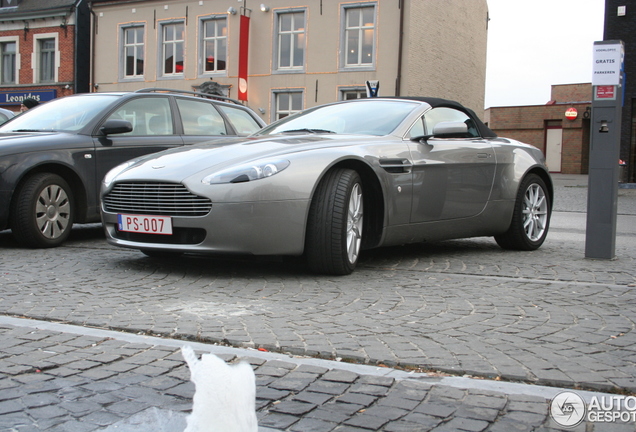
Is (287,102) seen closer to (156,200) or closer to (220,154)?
(220,154)

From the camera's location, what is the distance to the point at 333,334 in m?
3.64

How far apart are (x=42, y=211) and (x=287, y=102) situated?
2206 cm

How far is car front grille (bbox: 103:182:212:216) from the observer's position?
16.6 ft

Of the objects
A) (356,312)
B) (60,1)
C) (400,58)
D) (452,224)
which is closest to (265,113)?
(400,58)

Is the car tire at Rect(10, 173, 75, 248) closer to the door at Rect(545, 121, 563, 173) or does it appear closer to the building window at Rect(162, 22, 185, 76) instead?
the building window at Rect(162, 22, 185, 76)

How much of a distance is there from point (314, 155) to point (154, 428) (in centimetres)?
308

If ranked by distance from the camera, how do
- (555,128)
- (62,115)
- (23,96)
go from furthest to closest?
1. (555,128)
2. (23,96)
3. (62,115)

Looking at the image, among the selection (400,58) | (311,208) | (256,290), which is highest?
(400,58)

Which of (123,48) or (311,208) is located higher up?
(123,48)

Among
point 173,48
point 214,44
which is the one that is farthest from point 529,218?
point 173,48

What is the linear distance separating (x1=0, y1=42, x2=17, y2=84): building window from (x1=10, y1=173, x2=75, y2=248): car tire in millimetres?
29613

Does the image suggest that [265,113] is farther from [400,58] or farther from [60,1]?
[60,1]

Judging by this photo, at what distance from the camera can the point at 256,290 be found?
15.9 feet

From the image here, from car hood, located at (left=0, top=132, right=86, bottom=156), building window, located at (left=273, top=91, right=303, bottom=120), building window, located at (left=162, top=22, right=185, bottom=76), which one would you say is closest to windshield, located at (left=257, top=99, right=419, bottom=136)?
car hood, located at (left=0, top=132, right=86, bottom=156)
